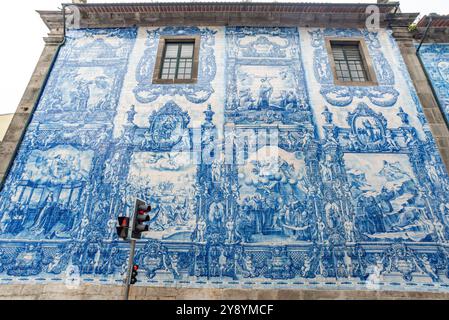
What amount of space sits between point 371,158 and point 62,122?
23.4 ft

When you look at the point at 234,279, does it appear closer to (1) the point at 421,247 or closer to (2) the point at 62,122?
(1) the point at 421,247

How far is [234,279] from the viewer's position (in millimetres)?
5445

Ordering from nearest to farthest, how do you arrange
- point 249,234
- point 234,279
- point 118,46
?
point 234,279, point 249,234, point 118,46

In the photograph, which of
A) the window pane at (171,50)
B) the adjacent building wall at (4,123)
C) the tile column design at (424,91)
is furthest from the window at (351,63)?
the adjacent building wall at (4,123)

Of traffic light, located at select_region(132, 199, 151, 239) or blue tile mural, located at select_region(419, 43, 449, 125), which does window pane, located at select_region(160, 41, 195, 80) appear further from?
blue tile mural, located at select_region(419, 43, 449, 125)

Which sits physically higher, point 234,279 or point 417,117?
point 417,117

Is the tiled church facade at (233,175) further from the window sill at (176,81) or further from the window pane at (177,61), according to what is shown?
the window pane at (177,61)

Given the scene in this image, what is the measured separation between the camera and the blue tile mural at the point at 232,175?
5.57 meters

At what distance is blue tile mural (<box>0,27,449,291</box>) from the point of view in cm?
557

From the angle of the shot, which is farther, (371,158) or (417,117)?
(417,117)

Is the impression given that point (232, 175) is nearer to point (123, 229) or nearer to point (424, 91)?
point (123, 229)

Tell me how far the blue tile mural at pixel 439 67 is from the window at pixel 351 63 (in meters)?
1.55
